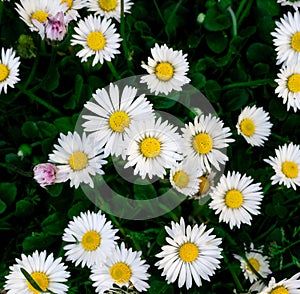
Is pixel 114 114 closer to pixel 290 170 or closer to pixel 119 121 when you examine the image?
pixel 119 121

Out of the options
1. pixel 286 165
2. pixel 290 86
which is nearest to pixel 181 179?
pixel 286 165

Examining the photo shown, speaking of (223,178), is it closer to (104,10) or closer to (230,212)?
(230,212)

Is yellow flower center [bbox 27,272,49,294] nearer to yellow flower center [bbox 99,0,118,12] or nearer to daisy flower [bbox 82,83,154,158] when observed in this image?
daisy flower [bbox 82,83,154,158]

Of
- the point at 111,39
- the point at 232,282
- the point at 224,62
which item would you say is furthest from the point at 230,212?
the point at 111,39

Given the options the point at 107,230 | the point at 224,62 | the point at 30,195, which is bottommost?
the point at 107,230

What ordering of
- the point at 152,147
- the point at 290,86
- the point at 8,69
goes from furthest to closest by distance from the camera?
the point at 290,86 → the point at 8,69 → the point at 152,147

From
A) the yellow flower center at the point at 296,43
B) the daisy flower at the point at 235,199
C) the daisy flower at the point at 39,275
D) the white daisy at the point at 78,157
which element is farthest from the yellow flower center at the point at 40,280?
the yellow flower center at the point at 296,43
